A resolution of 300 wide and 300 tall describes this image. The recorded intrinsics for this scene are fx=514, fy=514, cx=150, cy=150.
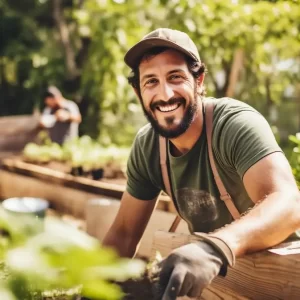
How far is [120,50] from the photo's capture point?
30.5ft

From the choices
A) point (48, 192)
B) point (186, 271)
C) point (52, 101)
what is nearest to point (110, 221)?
point (48, 192)

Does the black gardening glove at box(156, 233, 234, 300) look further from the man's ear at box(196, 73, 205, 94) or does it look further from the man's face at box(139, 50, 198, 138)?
the man's ear at box(196, 73, 205, 94)

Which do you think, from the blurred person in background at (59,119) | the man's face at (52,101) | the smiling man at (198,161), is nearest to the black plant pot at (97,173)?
the blurred person in background at (59,119)

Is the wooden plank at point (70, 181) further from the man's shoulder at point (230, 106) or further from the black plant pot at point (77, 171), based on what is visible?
the man's shoulder at point (230, 106)

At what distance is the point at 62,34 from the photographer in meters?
11.9

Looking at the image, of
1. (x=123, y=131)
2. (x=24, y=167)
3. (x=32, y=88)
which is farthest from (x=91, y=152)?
(x=32, y=88)

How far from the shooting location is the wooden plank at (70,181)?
19.0 ft

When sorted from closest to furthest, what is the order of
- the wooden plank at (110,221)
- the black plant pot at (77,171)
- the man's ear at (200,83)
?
the man's ear at (200,83) < the wooden plank at (110,221) < the black plant pot at (77,171)

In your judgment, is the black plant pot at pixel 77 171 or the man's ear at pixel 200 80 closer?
the man's ear at pixel 200 80

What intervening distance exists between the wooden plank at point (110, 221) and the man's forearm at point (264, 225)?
2857 millimetres

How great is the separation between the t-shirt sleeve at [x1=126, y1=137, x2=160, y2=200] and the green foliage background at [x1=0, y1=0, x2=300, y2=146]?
2.43 meters

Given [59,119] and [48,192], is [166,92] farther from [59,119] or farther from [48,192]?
[59,119]

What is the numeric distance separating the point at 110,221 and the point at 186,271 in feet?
11.9

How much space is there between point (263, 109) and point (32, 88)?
5632 mm
